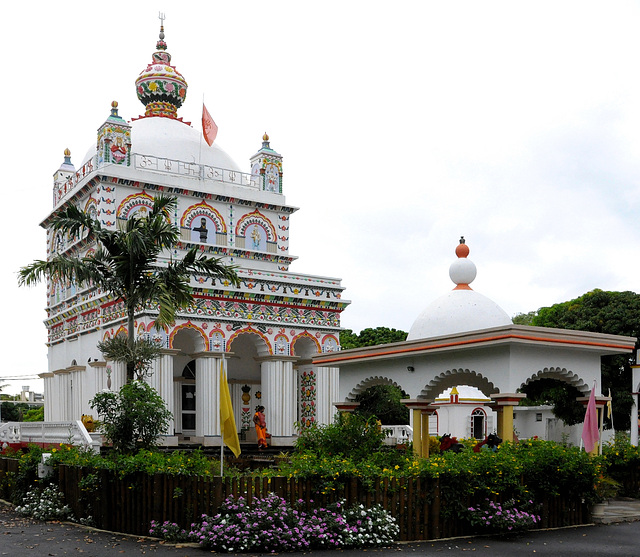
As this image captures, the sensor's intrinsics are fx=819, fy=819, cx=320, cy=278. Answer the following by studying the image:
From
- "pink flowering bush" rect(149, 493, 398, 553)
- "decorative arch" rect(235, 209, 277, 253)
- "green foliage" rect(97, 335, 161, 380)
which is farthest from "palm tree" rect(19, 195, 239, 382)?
"decorative arch" rect(235, 209, 277, 253)

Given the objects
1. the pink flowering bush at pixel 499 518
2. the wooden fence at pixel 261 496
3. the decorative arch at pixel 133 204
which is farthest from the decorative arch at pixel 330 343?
the pink flowering bush at pixel 499 518

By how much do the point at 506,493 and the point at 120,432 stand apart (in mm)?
7182

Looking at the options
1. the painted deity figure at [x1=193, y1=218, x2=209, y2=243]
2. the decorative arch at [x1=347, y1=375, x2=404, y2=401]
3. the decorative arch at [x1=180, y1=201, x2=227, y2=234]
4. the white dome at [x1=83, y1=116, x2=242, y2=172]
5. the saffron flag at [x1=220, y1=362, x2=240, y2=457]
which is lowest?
the saffron flag at [x1=220, y1=362, x2=240, y2=457]

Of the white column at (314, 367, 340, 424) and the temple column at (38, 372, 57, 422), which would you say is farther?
the temple column at (38, 372, 57, 422)

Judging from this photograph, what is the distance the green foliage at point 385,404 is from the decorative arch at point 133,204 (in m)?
12.5

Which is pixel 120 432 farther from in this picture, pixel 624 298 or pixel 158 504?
pixel 624 298

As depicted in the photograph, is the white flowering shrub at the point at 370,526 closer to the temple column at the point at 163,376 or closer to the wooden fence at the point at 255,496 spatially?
the wooden fence at the point at 255,496

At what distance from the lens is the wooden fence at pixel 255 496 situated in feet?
37.8

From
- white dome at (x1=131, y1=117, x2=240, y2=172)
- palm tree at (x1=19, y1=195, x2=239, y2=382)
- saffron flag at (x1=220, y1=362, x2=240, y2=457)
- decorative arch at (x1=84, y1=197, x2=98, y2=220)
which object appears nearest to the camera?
saffron flag at (x1=220, y1=362, x2=240, y2=457)

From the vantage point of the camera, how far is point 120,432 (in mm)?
15383

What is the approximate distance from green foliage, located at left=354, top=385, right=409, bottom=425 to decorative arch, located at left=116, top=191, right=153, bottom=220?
41.2 feet

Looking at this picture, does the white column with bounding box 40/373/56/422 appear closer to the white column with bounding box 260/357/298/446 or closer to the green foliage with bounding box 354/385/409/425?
the white column with bounding box 260/357/298/446

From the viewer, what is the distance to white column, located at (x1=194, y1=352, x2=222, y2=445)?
2623 cm

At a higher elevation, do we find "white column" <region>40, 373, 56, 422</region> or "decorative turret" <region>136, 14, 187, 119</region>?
"decorative turret" <region>136, 14, 187, 119</region>
